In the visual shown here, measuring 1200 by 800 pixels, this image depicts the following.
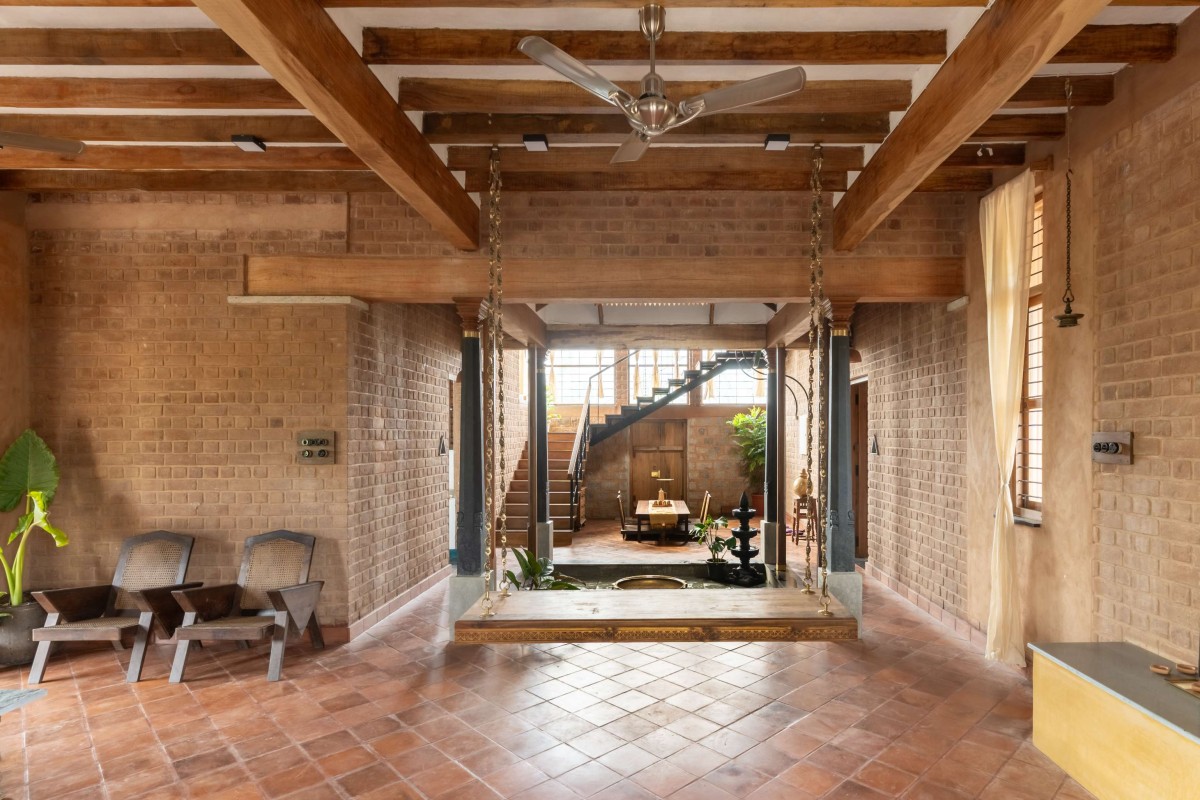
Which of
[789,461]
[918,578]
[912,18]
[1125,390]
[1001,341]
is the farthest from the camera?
[789,461]

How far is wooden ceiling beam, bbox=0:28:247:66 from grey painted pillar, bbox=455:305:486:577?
269 centimetres

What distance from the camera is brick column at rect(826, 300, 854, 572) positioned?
5250mm

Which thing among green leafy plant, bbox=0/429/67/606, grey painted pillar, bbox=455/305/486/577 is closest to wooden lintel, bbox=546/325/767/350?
grey painted pillar, bbox=455/305/486/577

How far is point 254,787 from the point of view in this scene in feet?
10.2

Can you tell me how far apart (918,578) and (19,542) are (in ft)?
25.2

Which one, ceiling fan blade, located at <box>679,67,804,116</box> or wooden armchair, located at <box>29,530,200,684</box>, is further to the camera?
wooden armchair, located at <box>29,530,200,684</box>

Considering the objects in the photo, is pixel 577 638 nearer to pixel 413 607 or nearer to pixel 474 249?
pixel 474 249

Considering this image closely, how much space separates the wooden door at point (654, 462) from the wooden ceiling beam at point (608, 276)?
25.7 ft

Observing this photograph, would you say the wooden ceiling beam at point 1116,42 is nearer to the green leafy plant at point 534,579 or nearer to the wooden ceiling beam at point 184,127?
the wooden ceiling beam at point 184,127

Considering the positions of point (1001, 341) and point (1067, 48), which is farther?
point (1001, 341)

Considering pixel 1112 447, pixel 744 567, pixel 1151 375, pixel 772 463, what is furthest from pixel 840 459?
pixel 744 567

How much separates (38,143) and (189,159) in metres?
1.15

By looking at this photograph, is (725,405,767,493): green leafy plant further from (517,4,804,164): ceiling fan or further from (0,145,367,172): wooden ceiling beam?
(517,4,804,164): ceiling fan

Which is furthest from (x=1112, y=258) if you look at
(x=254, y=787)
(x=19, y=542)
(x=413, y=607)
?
(x=19, y=542)
